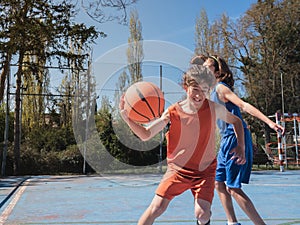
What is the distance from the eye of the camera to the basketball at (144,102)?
109 inches

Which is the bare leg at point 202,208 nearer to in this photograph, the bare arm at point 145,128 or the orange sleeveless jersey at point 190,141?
the orange sleeveless jersey at point 190,141

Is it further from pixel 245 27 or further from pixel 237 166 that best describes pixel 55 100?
pixel 237 166

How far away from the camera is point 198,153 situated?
8.51 feet

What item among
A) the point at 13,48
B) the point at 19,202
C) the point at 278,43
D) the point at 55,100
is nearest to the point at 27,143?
the point at 55,100

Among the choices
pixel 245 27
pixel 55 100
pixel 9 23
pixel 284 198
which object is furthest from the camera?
pixel 245 27

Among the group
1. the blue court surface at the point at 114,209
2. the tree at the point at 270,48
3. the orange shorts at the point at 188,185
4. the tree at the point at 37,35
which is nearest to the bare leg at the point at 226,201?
the blue court surface at the point at 114,209

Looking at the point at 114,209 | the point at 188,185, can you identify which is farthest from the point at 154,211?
the point at 114,209

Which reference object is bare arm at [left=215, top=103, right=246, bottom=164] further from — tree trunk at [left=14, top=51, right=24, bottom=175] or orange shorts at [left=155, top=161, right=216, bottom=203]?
tree trunk at [left=14, top=51, right=24, bottom=175]

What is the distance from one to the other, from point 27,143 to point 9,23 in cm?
593

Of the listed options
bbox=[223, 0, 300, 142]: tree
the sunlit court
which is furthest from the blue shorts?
bbox=[223, 0, 300, 142]: tree

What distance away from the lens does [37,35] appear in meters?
13.0

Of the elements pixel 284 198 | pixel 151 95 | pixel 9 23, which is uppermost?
pixel 9 23

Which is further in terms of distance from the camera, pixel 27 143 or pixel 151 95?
pixel 27 143

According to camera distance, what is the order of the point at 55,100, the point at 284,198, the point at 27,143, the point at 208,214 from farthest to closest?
1. the point at 55,100
2. the point at 27,143
3. the point at 284,198
4. the point at 208,214
